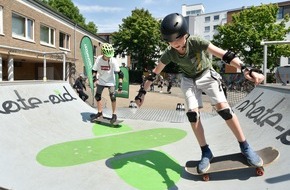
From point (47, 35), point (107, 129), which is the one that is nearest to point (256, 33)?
point (47, 35)

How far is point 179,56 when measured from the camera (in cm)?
308

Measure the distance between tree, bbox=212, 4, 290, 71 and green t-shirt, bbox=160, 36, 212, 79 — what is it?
30.1 meters

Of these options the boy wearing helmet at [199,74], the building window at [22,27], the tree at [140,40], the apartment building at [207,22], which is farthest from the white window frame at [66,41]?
the apartment building at [207,22]

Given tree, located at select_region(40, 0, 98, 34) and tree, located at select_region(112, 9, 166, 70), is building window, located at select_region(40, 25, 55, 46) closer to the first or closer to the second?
tree, located at select_region(112, 9, 166, 70)

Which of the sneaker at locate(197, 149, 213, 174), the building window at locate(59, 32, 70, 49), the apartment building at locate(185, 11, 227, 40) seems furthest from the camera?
the apartment building at locate(185, 11, 227, 40)

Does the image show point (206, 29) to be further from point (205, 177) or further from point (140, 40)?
point (205, 177)

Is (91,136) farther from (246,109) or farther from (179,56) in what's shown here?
(246,109)

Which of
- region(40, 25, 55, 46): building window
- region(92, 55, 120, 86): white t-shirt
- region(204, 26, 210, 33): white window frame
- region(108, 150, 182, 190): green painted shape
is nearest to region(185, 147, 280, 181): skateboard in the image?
region(108, 150, 182, 190): green painted shape

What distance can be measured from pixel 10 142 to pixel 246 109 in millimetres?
4742

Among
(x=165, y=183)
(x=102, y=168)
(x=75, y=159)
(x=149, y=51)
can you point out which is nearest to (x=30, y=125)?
(x=75, y=159)

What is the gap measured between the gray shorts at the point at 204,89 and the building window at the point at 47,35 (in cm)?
2039

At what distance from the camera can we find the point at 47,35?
21.8 m

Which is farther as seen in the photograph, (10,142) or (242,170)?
(10,142)

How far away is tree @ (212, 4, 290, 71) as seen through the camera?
30484 millimetres
